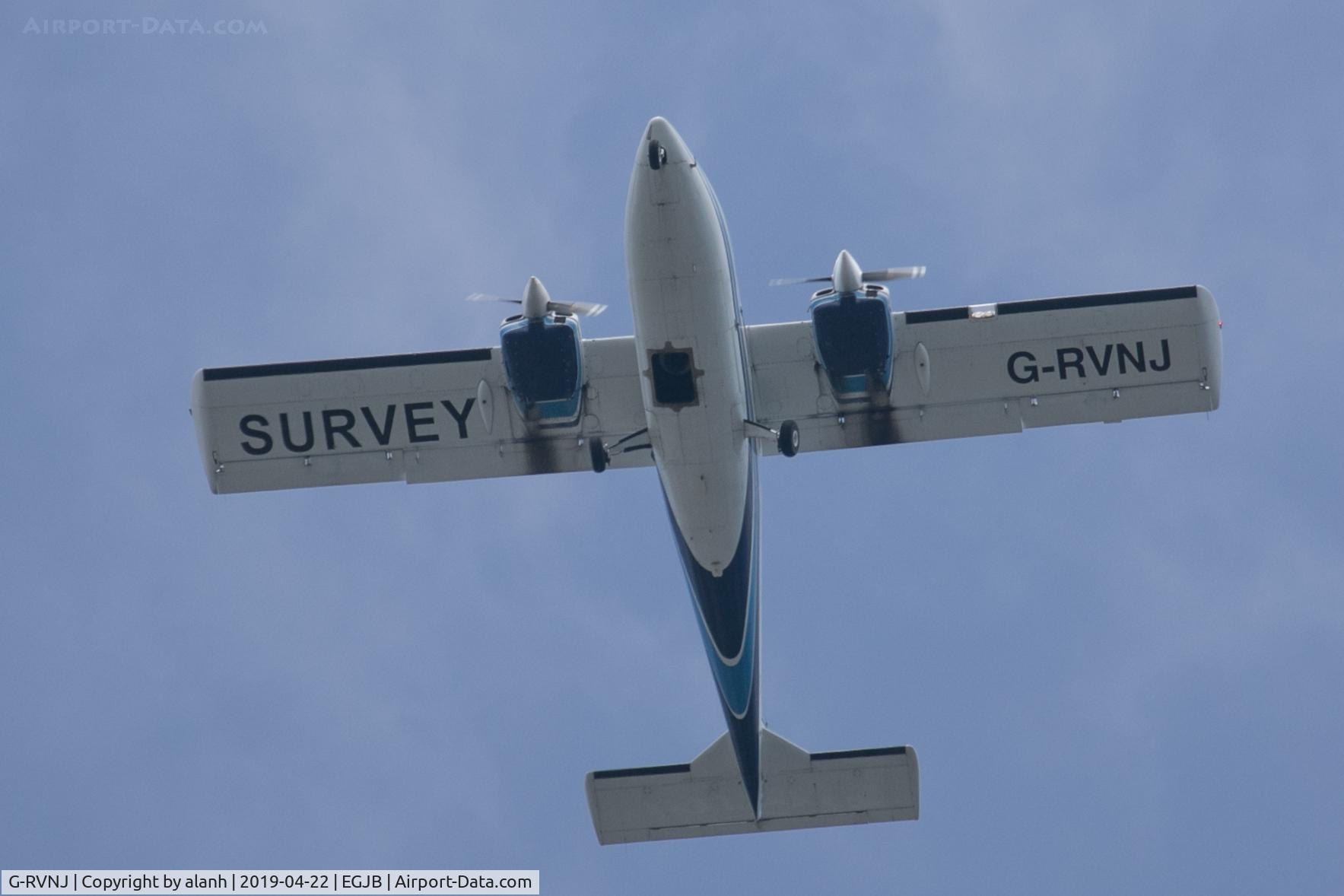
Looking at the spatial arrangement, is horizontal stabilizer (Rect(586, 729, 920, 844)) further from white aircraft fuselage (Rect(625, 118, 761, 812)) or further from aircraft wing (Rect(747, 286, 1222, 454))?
aircraft wing (Rect(747, 286, 1222, 454))

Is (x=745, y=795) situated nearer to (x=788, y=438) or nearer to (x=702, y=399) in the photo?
(x=788, y=438)

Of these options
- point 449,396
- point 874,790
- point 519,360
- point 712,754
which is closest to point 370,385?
point 449,396

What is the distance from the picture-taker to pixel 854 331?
28.2 metres

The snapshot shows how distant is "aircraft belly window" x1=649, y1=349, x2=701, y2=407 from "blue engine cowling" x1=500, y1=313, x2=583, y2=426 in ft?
7.13

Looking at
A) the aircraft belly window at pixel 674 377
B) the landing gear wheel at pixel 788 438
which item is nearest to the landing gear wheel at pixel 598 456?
the aircraft belly window at pixel 674 377

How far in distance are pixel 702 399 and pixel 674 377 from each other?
584 millimetres

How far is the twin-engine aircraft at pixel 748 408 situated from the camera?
28.3 m

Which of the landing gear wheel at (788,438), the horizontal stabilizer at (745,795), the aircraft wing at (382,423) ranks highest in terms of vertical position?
the aircraft wing at (382,423)

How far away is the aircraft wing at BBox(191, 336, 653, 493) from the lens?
2972 centimetres

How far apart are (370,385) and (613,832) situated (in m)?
8.85

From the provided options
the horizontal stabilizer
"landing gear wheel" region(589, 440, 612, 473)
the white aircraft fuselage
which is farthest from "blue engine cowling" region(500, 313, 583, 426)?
the horizontal stabilizer

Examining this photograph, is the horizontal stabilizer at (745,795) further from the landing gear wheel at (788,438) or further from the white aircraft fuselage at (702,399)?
the landing gear wheel at (788,438)

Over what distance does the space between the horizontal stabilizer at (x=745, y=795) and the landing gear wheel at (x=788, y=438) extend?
556cm

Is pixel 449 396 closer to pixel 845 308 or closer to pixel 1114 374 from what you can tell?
pixel 845 308
